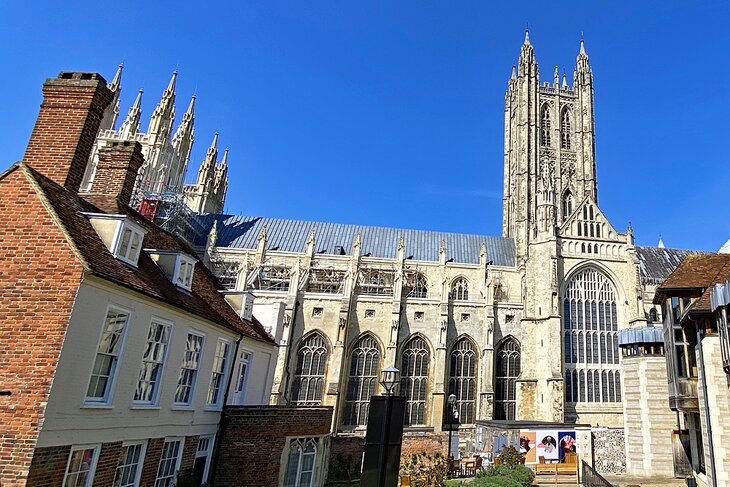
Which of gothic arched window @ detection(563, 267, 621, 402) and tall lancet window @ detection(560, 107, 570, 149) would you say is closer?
gothic arched window @ detection(563, 267, 621, 402)

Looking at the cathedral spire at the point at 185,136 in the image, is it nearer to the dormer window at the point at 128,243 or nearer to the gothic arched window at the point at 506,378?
the gothic arched window at the point at 506,378

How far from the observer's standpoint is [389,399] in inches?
230

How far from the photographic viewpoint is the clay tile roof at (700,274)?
18362 mm

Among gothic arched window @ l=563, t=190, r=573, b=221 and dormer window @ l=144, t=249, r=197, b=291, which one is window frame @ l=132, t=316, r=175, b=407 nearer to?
dormer window @ l=144, t=249, r=197, b=291

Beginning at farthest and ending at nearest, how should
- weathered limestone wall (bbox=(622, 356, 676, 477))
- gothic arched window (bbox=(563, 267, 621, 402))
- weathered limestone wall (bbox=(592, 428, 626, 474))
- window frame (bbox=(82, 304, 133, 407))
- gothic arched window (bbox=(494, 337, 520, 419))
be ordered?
gothic arched window (bbox=(494, 337, 520, 419)), gothic arched window (bbox=(563, 267, 621, 402)), weathered limestone wall (bbox=(592, 428, 626, 474)), weathered limestone wall (bbox=(622, 356, 676, 477)), window frame (bbox=(82, 304, 133, 407))

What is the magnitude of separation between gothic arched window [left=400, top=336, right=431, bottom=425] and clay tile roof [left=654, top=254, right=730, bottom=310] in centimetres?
1635

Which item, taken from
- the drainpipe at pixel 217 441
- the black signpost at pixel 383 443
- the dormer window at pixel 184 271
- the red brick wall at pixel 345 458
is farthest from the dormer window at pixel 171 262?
the red brick wall at pixel 345 458

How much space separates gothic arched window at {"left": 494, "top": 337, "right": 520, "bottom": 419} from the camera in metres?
33.0

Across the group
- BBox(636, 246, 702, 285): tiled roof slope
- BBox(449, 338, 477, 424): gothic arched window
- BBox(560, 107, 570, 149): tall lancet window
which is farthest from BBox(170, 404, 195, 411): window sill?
BBox(560, 107, 570, 149): tall lancet window

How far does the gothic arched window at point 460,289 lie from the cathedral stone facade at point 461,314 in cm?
11

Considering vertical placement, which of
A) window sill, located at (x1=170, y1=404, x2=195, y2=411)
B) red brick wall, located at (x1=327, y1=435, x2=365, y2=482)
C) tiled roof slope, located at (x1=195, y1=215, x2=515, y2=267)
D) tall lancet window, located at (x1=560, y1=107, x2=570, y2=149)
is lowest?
red brick wall, located at (x1=327, y1=435, x2=365, y2=482)

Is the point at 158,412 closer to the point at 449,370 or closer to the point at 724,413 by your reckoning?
the point at 724,413

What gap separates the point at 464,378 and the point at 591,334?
9.65 m

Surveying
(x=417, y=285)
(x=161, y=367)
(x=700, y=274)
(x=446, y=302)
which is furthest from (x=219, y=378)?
(x=417, y=285)
